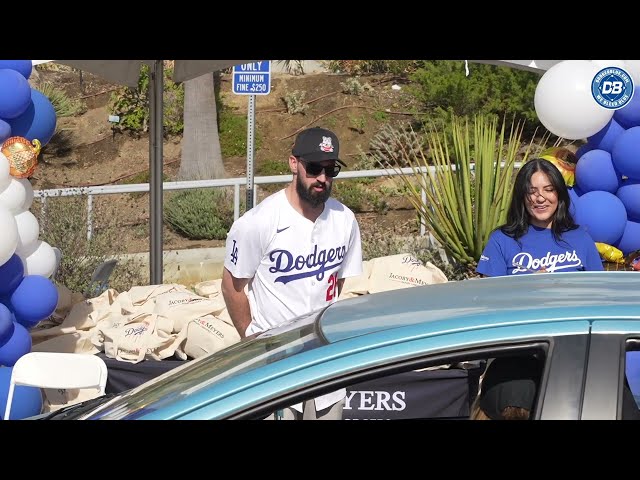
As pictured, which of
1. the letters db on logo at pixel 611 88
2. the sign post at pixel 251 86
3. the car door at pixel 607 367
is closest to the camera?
the car door at pixel 607 367

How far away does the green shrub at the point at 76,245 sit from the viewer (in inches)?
354

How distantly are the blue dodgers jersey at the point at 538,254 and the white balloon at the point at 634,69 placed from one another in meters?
2.99

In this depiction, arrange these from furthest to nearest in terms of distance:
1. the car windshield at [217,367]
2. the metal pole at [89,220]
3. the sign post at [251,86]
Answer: the metal pole at [89,220]
the sign post at [251,86]
the car windshield at [217,367]

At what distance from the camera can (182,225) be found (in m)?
14.5

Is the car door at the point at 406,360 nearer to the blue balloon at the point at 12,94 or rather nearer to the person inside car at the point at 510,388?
the person inside car at the point at 510,388

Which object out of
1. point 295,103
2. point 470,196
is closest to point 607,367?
point 470,196

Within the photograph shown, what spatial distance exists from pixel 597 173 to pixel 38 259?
399 cm

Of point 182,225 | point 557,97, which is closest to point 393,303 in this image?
point 557,97

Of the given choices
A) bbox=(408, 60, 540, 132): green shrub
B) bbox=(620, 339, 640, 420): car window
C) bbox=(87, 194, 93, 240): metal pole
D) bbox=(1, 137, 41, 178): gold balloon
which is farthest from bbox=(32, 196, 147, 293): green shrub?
bbox=(408, 60, 540, 132): green shrub

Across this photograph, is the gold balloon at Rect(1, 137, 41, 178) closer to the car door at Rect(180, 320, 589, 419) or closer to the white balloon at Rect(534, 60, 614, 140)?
the white balloon at Rect(534, 60, 614, 140)

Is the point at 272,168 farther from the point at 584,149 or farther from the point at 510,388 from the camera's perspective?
the point at 510,388

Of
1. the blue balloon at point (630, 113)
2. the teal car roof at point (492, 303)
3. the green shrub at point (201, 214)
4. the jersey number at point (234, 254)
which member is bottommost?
the green shrub at point (201, 214)

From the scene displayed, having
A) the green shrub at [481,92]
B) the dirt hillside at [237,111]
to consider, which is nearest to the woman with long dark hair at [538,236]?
the dirt hillside at [237,111]

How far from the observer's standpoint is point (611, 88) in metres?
7.22
